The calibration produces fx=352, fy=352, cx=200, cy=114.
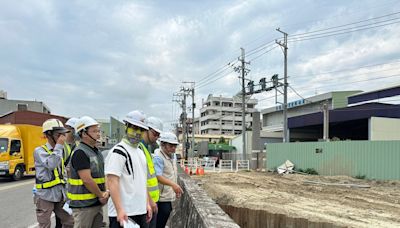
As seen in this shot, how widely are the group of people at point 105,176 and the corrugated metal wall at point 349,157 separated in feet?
69.2

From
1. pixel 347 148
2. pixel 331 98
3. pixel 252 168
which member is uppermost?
pixel 331 98

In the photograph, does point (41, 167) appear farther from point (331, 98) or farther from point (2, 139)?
point (331, 98)

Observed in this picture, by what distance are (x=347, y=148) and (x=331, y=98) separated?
89.4 ft

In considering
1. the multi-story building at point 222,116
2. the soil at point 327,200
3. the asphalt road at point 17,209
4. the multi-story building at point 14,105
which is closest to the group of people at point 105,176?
the asphalt road at point 17,209

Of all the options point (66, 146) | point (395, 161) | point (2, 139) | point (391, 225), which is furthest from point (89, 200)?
point (395, 161)

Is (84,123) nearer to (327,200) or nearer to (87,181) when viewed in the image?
(87,181)

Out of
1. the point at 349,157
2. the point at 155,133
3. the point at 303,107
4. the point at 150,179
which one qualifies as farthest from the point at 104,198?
the point at 303,107

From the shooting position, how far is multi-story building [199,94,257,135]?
106 m

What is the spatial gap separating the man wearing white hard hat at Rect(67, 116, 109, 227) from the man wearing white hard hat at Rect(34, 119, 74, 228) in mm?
587

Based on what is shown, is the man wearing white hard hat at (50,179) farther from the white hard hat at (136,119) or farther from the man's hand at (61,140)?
the white hard hat at (136,119)

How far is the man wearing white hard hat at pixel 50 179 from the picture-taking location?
444 cm

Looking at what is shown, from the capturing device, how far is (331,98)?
5034 centimetres

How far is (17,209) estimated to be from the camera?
9.36 meters

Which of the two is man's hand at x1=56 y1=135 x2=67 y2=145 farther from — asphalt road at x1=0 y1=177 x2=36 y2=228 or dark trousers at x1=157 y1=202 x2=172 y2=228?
asphalt road at x1=0 y1=177 x2=36 y2=228
